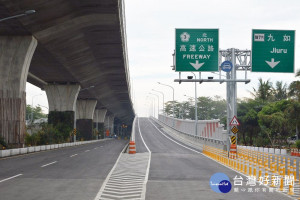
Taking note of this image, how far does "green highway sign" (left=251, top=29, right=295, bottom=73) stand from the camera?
27.1 meters

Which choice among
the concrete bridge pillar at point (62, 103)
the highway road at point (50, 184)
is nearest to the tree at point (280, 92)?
the concrete bridge pillar at point (62, 103)

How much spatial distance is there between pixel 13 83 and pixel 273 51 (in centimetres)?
1977

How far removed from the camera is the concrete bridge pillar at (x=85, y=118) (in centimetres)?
8619

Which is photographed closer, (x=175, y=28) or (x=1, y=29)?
(x=175, y=28)

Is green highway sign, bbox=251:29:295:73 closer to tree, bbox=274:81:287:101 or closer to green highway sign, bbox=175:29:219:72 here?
green highway sign, bbox=175:29:219:72

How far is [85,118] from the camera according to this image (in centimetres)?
8625

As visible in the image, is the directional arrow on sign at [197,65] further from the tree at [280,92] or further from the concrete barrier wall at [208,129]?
the tree at [280,92]

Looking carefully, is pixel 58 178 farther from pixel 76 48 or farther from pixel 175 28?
pixel 76 48

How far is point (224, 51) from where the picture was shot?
32625 mm

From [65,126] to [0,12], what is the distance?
33645mm

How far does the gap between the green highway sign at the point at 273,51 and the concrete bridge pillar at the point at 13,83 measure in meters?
17.1

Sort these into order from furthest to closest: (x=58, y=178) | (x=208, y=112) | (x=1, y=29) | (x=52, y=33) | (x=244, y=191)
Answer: (x=208, y=112) < (x=52, y=33) < (x=1, y=29) < (x=58, y=178) < (x=244, y=191)

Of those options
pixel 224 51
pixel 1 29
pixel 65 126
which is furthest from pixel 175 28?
pixel 65 126

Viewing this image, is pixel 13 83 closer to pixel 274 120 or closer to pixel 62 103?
pixel 62 103
